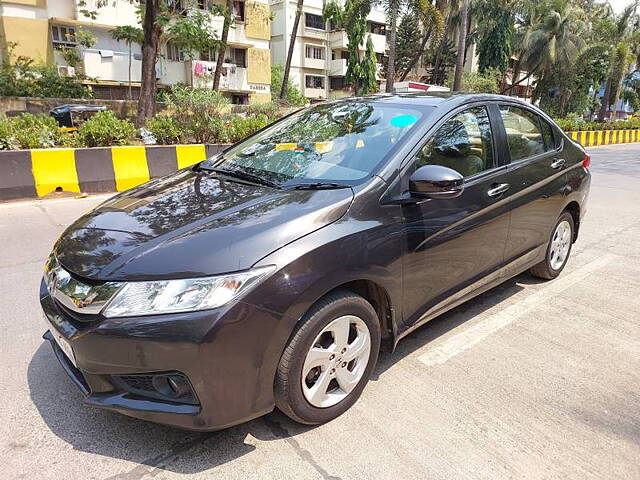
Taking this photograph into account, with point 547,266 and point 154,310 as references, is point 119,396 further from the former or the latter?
point 547,266

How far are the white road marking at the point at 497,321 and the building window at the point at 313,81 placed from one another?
4318cm

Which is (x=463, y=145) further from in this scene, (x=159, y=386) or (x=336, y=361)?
(x=159, y=386)

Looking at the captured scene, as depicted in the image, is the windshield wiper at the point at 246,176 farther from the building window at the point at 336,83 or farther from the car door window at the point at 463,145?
the building window at the point at 336,83

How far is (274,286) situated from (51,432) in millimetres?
1353

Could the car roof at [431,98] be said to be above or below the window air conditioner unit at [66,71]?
below

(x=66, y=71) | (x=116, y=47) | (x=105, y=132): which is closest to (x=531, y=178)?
(x=105, y=132)

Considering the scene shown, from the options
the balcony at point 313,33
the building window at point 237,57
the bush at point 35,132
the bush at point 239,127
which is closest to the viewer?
the bush at point 35,132

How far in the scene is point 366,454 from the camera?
7.40 ft

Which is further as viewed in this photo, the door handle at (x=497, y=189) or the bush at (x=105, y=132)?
the bush at (x=105, y=132)

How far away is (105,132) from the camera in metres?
7.71

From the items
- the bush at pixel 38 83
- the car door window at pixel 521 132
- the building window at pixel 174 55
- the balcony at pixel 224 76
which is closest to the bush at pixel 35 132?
the car door window at pixel 521 132

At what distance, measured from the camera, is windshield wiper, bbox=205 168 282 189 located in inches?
108

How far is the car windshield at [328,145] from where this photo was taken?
109 inches

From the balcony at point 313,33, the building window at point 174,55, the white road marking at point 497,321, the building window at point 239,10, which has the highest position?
the balcony at point 313,33
